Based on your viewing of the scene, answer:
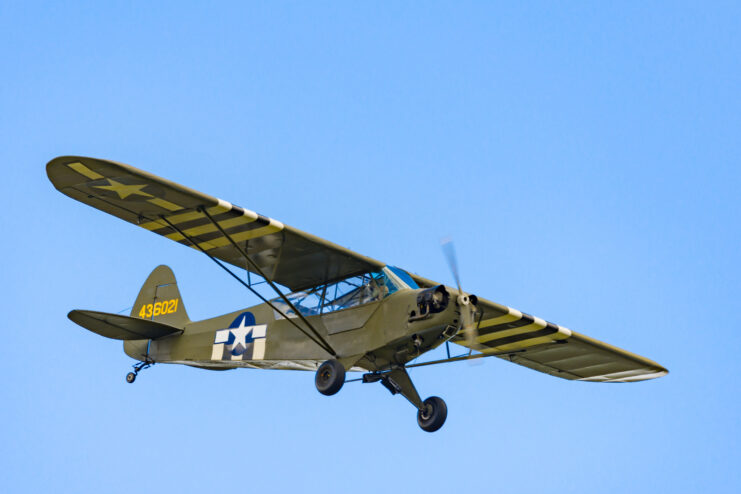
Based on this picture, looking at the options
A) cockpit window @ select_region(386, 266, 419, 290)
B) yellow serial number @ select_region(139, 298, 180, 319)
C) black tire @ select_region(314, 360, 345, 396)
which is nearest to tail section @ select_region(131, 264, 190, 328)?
yellow serial number @ select_region(139, 298, 180, 319)

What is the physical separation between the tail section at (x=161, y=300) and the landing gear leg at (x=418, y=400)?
5.38 m

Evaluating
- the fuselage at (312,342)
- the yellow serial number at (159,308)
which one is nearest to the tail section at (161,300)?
the yellow serial number at (159,308)

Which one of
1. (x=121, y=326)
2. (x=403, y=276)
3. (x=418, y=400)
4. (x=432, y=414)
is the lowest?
(x=432, y=414)

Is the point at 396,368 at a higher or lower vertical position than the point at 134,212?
lower

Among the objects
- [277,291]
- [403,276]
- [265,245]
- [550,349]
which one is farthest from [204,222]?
[550,349]

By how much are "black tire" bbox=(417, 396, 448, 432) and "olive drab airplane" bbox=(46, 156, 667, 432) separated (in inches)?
0.6

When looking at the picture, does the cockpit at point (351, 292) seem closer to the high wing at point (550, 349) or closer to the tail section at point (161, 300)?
the high wing at point (550, 349)

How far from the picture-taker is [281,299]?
17109 millimetres

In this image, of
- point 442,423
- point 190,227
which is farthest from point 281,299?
point 442,423

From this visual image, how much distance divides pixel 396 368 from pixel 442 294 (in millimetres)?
1910

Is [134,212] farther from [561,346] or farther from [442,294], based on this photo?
[561,346]

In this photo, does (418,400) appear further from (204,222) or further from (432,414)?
(204,222)

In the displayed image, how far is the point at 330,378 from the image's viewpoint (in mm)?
15141

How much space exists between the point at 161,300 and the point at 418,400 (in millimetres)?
6939
